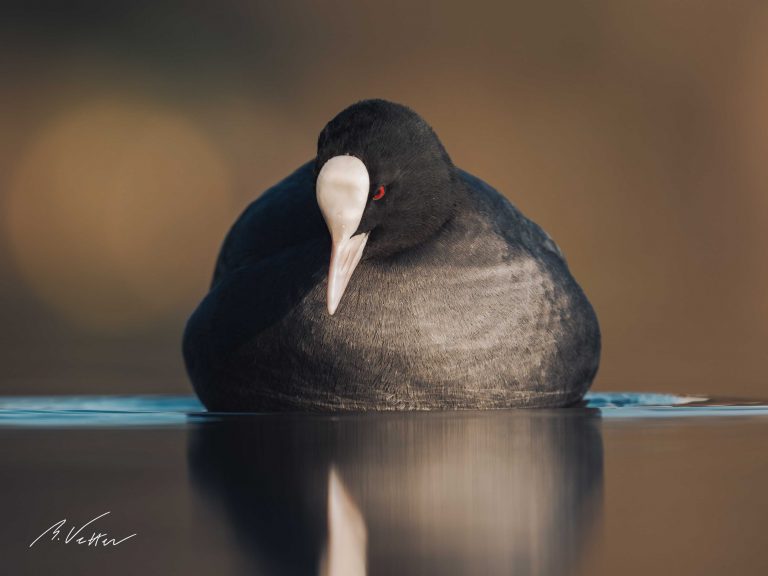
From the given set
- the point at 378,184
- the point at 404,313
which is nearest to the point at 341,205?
the point at 378,184

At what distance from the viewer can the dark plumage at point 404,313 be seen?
16.8ft

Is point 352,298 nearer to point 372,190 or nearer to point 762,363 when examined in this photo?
point 372,190

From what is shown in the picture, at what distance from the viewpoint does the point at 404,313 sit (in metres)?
5.16

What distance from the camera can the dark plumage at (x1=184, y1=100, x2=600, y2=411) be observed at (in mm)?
5125

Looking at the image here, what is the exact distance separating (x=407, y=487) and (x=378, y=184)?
154 centimetres

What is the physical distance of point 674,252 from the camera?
14836 millimetres

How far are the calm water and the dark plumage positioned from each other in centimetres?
14

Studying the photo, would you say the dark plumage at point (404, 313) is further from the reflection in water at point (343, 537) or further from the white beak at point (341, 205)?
the reflection in water at point (343, 537)

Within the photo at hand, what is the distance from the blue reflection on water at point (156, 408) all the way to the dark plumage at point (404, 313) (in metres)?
0.22

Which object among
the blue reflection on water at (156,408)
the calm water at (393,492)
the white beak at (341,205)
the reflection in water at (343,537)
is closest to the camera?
the reflection in water at (343,537)

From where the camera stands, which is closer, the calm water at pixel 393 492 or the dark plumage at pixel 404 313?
the calm water at pixel 393 492
